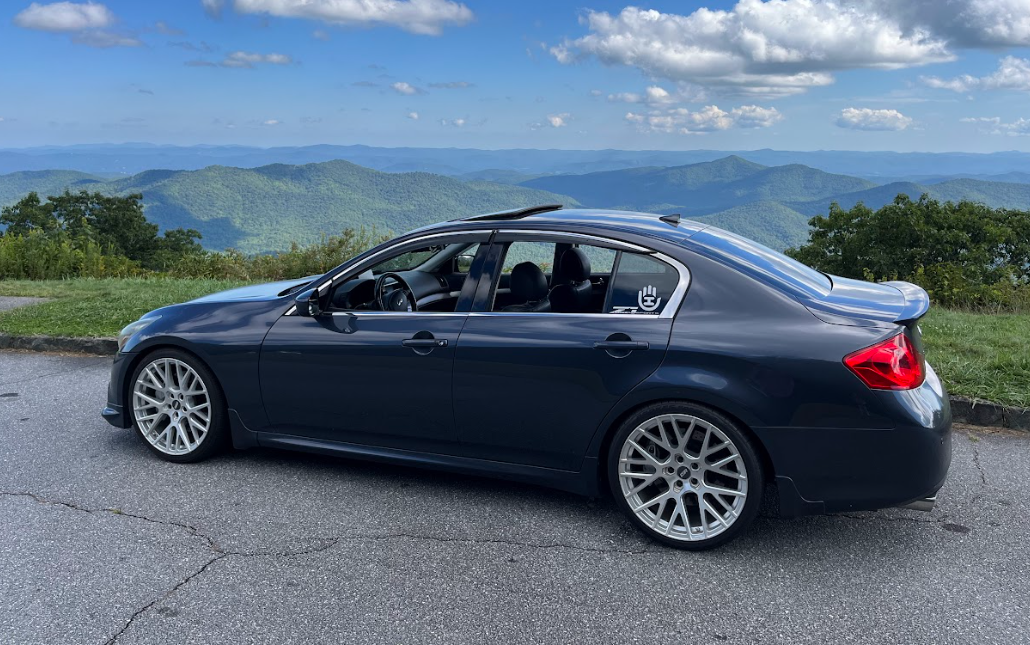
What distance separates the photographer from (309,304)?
475 cm

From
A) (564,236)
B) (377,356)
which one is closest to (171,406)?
(377,356)

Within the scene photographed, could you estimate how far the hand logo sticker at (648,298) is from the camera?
160 inches

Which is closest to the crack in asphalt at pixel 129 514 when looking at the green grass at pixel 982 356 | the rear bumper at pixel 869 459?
the rear bumper at pixel 869 459

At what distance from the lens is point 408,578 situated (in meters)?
3.70

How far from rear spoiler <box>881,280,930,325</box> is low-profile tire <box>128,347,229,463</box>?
3780 mm

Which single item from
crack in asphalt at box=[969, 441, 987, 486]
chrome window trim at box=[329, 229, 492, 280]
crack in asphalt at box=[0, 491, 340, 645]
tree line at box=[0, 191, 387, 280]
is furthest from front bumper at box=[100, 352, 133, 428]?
tree line at box=[0, 191, 387, 280]

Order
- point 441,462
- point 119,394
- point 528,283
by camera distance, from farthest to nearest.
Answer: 1. point 119,394
2. point 528,283
3. point 441,462

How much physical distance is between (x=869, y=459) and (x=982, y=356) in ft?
14.0

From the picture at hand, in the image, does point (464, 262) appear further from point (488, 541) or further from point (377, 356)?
→ point (488, 541)

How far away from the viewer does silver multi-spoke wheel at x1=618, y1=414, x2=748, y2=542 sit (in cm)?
388

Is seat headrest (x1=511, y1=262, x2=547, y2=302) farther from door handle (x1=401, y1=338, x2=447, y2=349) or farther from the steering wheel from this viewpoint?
the steering wheel

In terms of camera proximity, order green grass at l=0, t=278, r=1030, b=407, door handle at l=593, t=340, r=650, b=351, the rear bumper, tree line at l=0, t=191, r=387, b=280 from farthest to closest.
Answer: tree line at l=0, t=191, r=387, b=280 < green grass at l=0, t=278, r=1030, b=407 < door handle at l=593, t=340, r=650, b=351 < the rear bumper

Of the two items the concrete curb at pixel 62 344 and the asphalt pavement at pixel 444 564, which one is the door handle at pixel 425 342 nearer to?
the asphalt pavement at pixel 444 564

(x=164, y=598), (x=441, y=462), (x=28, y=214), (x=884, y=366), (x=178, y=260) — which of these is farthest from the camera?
(x=28, y=214)
